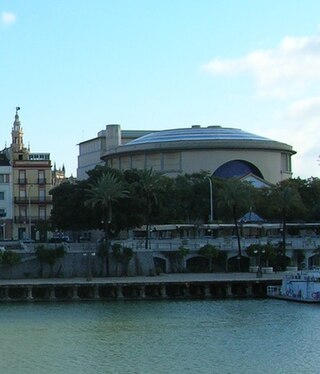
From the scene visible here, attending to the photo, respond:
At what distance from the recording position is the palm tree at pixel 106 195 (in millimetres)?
114812

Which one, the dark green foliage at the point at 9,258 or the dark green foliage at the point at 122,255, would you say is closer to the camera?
the dark green foliage at the point at 9,258

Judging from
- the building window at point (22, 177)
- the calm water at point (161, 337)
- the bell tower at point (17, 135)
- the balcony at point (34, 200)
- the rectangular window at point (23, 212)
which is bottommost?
the calm water at point (161, 337)

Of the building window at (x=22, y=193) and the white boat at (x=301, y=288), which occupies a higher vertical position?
the building window at (x=22, y=193)

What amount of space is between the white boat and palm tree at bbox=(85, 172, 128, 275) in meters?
22.6

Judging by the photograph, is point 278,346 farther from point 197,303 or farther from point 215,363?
point 197,303

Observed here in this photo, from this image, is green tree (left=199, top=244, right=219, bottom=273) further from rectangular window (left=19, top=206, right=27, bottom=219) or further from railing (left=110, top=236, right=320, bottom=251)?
rectangular window (left=19, top=206, right=27, bottom=219)

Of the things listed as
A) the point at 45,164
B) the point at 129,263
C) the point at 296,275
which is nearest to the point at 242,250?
the point at 129,263

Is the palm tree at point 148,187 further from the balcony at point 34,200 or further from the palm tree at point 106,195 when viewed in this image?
the balcony at point 34,200

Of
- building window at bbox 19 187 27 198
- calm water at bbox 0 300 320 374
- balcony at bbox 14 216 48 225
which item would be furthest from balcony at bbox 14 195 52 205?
calm water at bbox 0 300 320 374

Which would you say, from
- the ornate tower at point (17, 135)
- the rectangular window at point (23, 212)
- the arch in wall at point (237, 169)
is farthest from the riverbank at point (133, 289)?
the arch in wall at point (237, 169)

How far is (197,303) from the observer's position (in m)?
95.3

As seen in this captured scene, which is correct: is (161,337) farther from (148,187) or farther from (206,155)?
(206,155)

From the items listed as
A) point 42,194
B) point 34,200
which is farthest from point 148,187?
point 34,200

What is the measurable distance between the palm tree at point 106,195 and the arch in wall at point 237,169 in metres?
78.9
